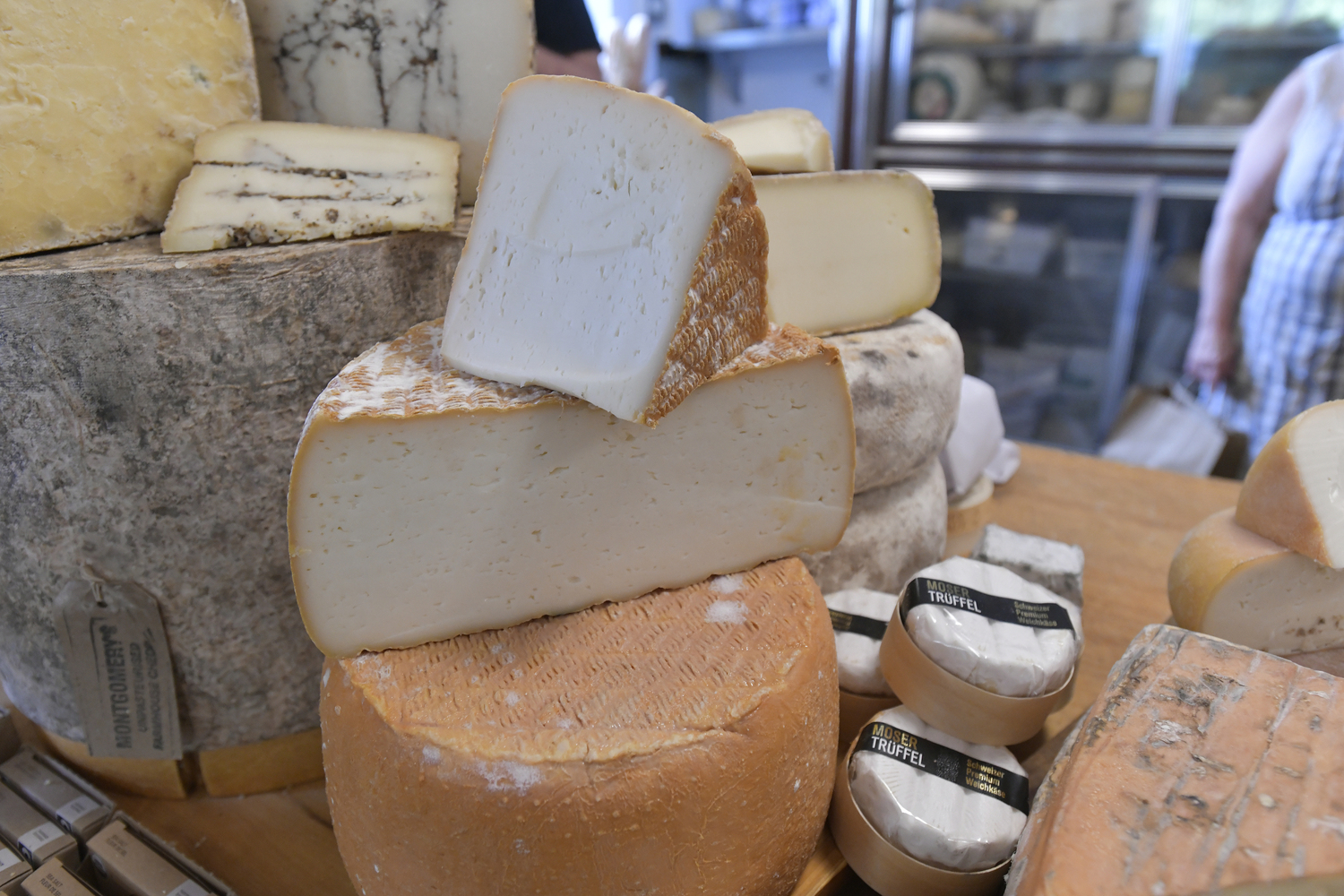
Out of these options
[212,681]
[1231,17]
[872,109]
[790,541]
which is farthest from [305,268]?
[1231,17]

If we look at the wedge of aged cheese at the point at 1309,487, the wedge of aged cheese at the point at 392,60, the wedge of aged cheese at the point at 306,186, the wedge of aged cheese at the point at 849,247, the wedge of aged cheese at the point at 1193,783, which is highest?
the wedge of aged cheese at the point at 392,60

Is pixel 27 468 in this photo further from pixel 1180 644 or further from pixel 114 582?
pixel 1180 644

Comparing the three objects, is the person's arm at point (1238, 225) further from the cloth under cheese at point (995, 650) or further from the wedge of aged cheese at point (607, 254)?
the wedge of aged cheese at point (607, 254)

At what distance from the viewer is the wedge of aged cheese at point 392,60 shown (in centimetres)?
122

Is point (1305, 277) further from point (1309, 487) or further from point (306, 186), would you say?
point (306, 186)

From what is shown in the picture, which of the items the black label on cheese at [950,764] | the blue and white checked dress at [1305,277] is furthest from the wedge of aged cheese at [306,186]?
the blue and white checked dress at [1305,277]

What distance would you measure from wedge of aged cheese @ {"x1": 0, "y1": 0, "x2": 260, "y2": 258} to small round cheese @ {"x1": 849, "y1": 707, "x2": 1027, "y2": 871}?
4.01 ft

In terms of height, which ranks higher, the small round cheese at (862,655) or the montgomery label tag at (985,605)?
the montgomery label tag at (985,605)

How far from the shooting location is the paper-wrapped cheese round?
768 mm

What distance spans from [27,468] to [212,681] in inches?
14.1

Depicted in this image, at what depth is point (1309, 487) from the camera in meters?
1.04

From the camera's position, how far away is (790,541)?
3.57 feet

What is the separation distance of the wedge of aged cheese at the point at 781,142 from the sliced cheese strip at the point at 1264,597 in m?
0.84

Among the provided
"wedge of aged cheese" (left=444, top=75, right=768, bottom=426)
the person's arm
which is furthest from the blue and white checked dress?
"wedge of aged cheese" (left=444, top=75, right=768, bottom=426)
